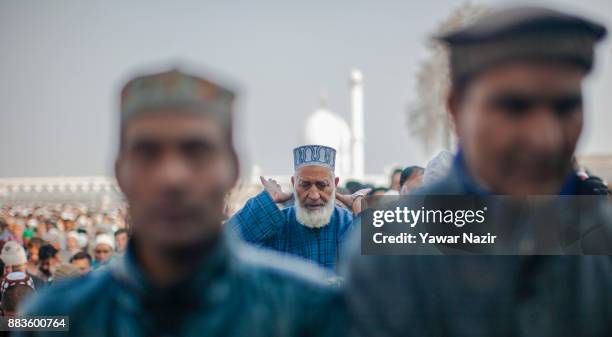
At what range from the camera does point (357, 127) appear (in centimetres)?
5156

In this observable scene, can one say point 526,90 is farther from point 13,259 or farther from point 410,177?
point 13,259

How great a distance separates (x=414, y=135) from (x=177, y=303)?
34.1 m

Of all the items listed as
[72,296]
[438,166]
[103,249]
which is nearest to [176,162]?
[72,296]

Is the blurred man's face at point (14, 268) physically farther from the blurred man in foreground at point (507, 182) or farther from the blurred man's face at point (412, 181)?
the blurred man in foreground at point (507, 182)

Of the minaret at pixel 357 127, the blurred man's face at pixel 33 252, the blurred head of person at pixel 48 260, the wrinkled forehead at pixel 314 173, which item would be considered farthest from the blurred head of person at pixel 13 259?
the minaret at pixel 357 127

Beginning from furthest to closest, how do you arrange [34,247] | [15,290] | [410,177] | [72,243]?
[72,243] → [34,247] → [410,177] → [15,290]

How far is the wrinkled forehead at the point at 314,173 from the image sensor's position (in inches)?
165

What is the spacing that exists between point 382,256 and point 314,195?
7.66 feet

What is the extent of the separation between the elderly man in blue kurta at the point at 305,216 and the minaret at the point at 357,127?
146ft

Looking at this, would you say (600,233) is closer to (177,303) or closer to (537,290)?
(537,290)

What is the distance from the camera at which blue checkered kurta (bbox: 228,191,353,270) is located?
356cm

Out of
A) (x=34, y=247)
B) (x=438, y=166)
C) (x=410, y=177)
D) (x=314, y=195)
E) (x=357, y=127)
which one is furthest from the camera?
(x=357, y=127)

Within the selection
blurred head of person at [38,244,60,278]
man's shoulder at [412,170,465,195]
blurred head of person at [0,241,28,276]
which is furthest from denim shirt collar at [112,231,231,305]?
blurred head of person at [38,244,60,278]

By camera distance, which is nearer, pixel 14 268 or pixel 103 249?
pixel 14 268
